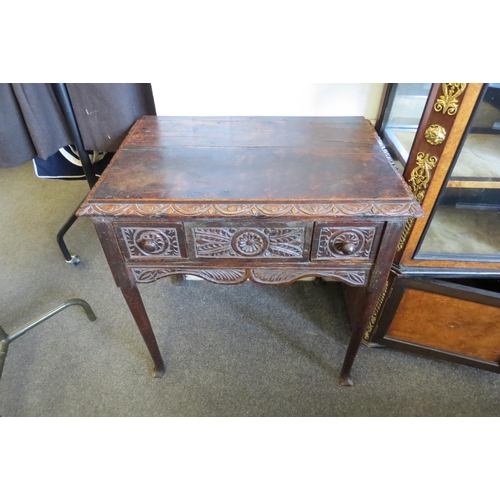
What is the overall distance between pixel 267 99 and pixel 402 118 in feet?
1.43

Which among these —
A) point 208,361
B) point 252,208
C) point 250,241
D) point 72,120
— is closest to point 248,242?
point 250,241

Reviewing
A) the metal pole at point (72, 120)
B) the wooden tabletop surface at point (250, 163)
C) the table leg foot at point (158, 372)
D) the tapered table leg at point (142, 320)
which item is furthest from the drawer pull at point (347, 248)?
the metal pole at point (72, 120)

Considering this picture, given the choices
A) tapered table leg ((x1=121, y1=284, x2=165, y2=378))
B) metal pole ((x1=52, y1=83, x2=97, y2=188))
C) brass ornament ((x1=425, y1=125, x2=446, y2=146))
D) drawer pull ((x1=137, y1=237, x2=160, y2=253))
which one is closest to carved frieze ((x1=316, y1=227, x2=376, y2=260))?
brass ornament ((x1=425, y1=125, x2=446, y2=146))

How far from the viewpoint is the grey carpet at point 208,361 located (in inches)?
47.5

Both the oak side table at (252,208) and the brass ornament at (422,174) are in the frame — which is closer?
the oak side table at (252,208)

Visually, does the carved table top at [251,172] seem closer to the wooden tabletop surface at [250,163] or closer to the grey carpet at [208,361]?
the wooden tabletop surface at [250,163]

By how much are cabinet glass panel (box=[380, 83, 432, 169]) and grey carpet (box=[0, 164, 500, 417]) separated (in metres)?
0.72

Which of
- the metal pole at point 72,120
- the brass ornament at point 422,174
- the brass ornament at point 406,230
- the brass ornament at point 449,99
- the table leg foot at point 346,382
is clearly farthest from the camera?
the table leg foot at point 346,382

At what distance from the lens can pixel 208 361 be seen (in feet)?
4.40

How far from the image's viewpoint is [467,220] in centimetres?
111

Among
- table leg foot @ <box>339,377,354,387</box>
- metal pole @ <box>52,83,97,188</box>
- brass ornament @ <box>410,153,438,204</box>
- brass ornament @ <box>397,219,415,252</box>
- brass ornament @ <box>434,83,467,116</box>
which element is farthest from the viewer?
table leg foot @ <box>339,377,354,387</box>

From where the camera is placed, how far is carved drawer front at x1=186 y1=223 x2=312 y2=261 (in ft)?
2.69

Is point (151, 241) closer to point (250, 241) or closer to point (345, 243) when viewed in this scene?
point (250, 241)

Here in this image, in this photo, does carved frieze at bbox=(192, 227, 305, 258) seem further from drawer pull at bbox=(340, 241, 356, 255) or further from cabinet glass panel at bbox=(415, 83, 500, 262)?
cabinet glass panel at bbox=(415, 83, 500, 262)
